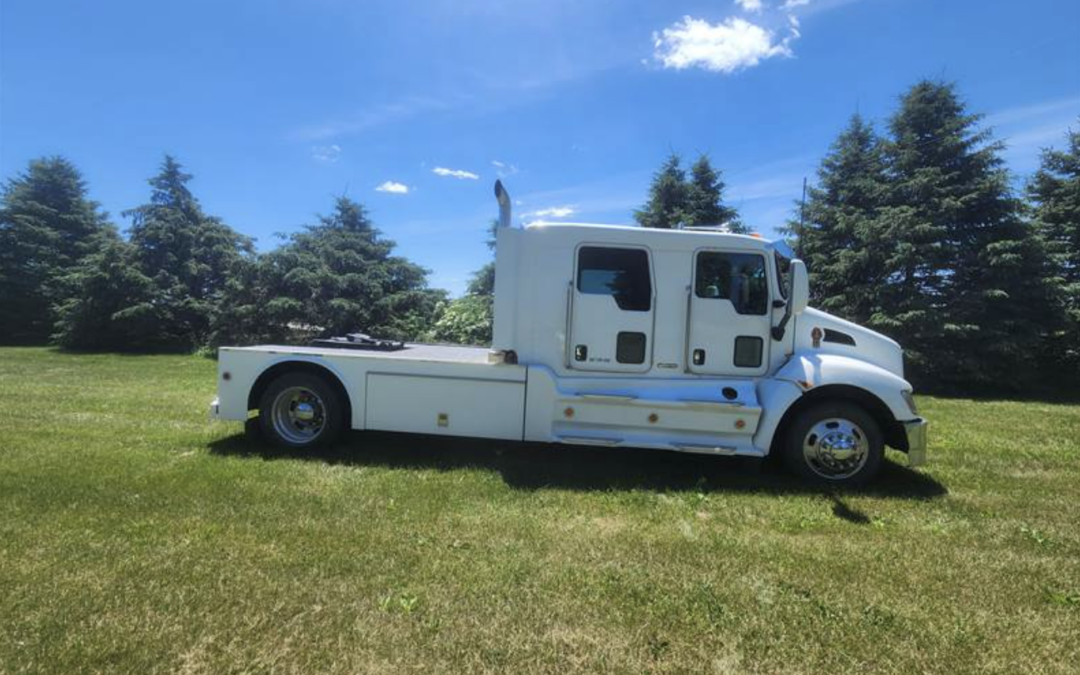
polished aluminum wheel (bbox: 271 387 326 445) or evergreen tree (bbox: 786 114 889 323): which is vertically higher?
evergreen tree (bbox: 786 114 889 323)

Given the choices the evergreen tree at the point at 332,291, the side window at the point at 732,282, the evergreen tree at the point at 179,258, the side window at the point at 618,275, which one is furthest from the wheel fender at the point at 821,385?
the evergreen tree at the point at 179,258

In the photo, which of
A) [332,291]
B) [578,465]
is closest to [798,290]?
[578,465]

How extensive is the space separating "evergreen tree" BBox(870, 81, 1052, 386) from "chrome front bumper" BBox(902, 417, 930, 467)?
32.1 ft

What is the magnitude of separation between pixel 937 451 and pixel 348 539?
702cm

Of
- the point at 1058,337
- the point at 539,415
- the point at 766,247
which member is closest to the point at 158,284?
the point at 539,415

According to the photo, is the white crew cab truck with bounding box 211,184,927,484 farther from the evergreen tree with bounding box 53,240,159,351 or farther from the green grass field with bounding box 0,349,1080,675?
the evergreen tree with bounding box 53,240,159,351

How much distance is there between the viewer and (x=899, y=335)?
14.1m

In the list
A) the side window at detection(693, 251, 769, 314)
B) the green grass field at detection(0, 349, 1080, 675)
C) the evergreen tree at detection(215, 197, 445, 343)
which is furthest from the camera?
the evergreen tree at detection(215, 197, 445, 343)

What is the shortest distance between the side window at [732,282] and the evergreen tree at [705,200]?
12.5m

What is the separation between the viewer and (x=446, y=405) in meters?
5.73

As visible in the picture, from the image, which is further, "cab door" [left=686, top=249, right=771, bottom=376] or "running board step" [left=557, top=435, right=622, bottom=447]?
"cab door" [left=686, top=249, right=771, bottom=376]

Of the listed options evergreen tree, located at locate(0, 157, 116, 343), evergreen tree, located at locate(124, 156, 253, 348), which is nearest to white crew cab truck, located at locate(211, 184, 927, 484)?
evergreen tree, located at locate(124, 156, 253, 348)

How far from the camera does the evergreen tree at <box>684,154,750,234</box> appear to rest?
697 inches

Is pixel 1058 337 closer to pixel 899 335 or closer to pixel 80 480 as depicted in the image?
pixel 899 335
